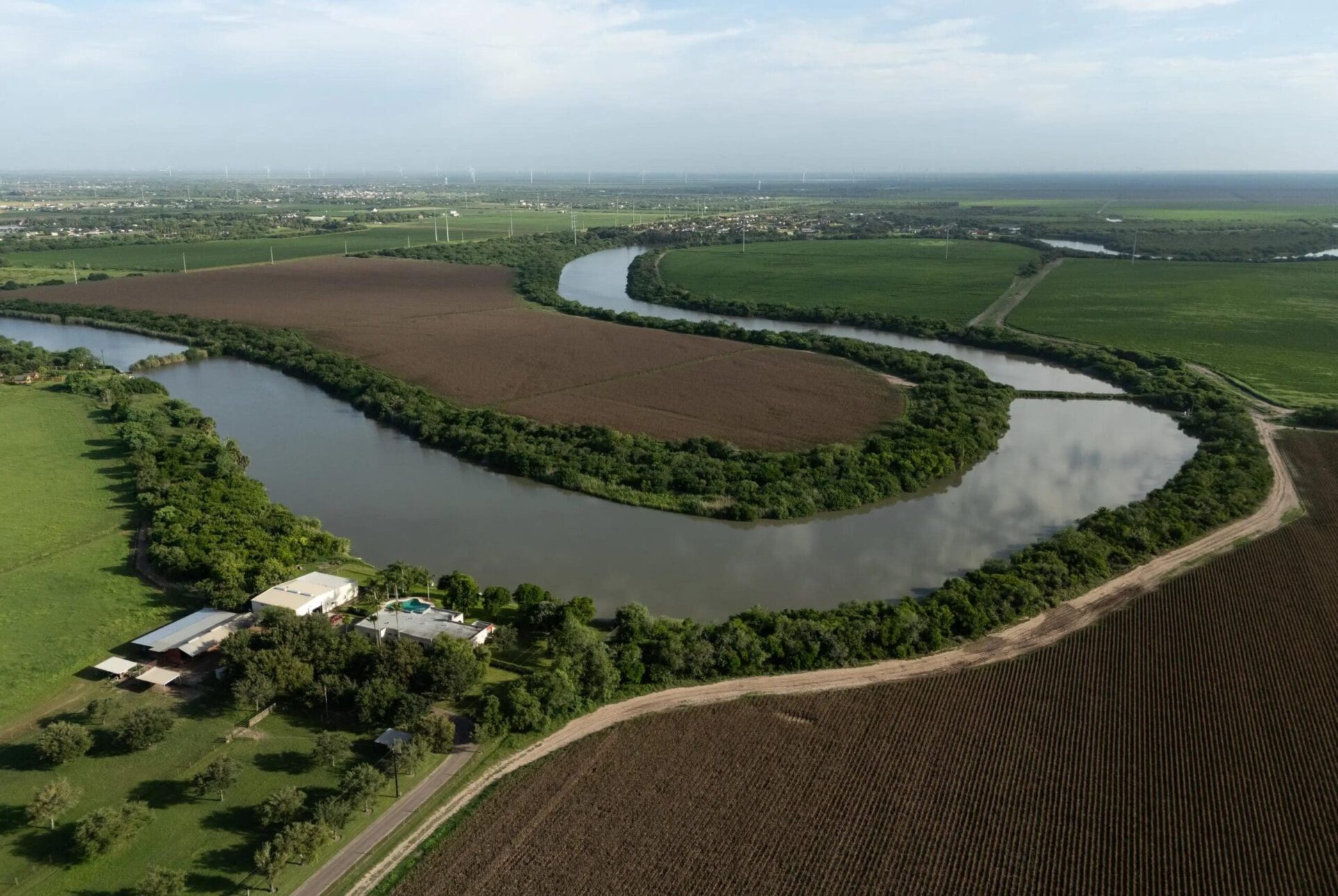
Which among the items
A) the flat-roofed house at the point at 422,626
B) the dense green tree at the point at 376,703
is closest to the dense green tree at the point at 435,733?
the dense green tree at the point at 376,703

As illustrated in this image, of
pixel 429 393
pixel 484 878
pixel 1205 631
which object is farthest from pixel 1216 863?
pixel 429 393

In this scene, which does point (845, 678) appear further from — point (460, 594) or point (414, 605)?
point (414, 605)

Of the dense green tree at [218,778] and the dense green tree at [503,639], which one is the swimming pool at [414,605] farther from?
the dense green tree at [218,778]

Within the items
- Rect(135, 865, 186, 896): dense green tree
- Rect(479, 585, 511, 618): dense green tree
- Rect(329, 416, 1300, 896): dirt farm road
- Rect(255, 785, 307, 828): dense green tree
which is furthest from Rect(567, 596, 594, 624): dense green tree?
Rect(135, 865, 186, 896): dense green tree

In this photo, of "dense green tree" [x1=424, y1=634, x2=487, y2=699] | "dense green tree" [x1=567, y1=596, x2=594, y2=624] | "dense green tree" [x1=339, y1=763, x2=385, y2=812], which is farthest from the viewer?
"dense green tree" [x1=567, y1=596, x2=594, y2=624]

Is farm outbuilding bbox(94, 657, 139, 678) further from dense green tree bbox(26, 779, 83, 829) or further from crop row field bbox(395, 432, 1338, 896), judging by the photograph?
crop row field bbox(395, 432, 1338, 896)
